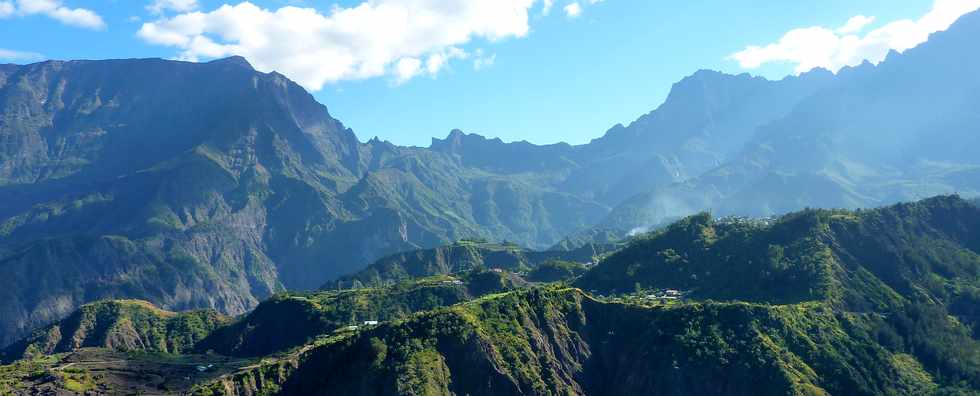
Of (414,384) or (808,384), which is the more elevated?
(808,384)

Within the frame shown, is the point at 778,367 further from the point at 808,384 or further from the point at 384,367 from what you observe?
the point at 384,367

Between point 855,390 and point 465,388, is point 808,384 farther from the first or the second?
point 465,388

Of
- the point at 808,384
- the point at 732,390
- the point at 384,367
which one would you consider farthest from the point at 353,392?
the point at 808,384

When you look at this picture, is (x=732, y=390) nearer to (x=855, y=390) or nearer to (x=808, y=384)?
(x=808, y=384)

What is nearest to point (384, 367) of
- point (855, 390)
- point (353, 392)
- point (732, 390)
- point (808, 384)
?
point (353, 392)

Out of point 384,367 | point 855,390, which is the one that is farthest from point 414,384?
point 855,390

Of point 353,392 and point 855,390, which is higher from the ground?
point 855,390

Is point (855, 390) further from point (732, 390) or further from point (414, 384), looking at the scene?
point (414, 384)
